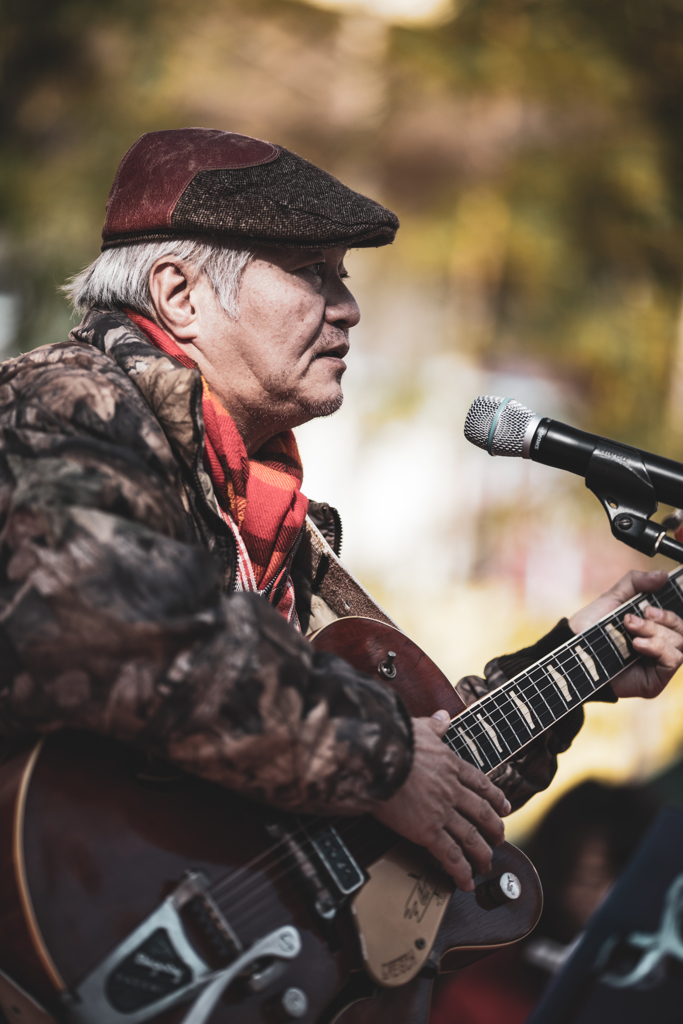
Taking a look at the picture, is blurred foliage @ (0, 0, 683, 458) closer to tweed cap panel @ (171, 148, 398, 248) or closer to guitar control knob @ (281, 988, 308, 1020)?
tweed cap panel @ (171, 148, 398, 248)

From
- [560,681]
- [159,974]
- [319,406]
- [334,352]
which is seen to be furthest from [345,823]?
[334,352]

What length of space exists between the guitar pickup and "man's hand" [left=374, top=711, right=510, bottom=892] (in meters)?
0.09

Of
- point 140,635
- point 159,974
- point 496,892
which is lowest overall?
point 496,892

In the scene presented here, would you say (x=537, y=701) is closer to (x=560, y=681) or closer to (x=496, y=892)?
(x=560, y=681)

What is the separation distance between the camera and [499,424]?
1667mm

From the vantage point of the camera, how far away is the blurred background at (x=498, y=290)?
599 cm

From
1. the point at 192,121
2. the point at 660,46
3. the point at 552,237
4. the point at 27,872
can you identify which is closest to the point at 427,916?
the point at 27,872

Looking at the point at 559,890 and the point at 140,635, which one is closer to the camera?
the point at 140,635

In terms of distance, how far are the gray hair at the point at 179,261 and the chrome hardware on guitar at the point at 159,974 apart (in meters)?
1.21

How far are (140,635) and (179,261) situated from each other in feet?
3.39

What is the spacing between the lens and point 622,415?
20.7ft

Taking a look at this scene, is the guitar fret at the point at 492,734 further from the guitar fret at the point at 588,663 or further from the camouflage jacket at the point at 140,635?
the camouflage jacket at the point at 140,635

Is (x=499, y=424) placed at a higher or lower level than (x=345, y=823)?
higher

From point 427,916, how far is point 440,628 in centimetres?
454
